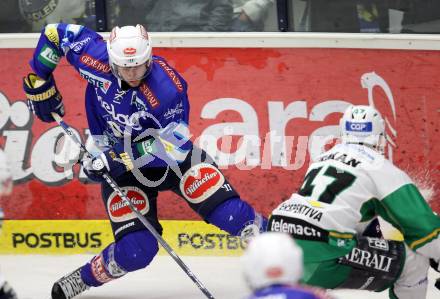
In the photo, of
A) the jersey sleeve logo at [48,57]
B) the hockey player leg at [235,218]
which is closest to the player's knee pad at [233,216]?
the hockey player leg at [235,218]

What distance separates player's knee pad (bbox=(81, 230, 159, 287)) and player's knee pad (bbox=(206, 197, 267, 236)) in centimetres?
30

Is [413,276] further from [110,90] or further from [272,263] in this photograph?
[110,90]

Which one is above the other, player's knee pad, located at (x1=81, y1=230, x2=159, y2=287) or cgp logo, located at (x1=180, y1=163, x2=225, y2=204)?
cgp logo, located at (x1=180, y1=163, x2=225, y2=204)

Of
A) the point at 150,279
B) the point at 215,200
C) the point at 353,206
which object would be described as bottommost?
A: the point at 150,279

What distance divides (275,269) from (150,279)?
287 cm

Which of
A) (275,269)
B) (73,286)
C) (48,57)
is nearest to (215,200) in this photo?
(73,286)

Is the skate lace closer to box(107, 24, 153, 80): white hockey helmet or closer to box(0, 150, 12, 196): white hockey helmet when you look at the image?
box(107, 24, 153, 80): white hockey helmet

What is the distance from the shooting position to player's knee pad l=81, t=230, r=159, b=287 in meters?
5.14

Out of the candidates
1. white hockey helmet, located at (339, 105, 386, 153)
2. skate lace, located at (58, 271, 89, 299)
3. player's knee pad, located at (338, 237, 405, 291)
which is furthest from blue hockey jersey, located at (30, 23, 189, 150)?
player's knee pad, located at (338, 237, 405, 291)

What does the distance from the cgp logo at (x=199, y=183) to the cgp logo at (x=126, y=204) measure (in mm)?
183

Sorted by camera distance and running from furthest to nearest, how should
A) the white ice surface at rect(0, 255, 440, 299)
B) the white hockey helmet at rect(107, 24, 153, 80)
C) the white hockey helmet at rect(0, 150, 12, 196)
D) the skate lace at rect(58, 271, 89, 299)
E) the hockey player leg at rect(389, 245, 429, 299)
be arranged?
the white ice surface at rect(0, 255, 440, 299)
the skate lace at rect(58, 271, 89, 299)
the white hockey helmet at rect(107, 24, 153, 80)
the hockey player leg at rect(389, 245, 429, 299)
the white hockey helmet at rect(0, 150, 12, 196)

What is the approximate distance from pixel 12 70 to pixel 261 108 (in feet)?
4.57

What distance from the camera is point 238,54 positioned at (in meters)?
6.49

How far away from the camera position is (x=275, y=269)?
3105 mm
